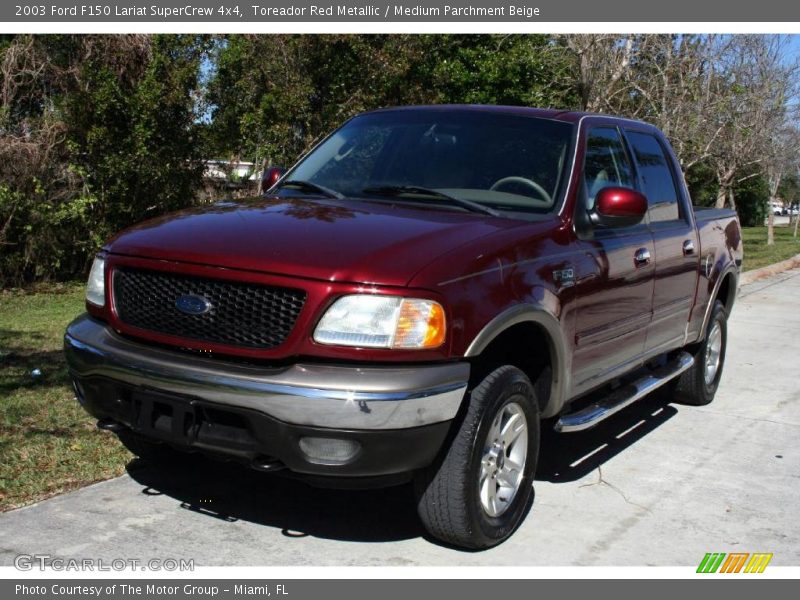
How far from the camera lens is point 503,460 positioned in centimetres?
419

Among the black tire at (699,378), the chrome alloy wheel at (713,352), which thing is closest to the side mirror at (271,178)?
the black tire at (699,378)

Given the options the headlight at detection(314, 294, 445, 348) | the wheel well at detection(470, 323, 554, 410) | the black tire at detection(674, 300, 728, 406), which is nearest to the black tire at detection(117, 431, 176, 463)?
the headlight at detection(314, 294, 445, 348)

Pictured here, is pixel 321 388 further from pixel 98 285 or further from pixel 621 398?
pixel 621 398

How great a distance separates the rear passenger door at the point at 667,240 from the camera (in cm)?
567

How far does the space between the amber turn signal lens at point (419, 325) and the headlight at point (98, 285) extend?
1.44 metres

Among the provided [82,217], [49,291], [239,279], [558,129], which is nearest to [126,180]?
[82,217]

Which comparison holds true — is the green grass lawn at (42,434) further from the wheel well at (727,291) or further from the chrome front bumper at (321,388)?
the wheel well at (727,291)

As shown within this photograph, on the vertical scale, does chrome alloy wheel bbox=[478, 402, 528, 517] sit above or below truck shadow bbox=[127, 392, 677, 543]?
above

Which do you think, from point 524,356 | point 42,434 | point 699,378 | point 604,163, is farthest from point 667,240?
point 42,434

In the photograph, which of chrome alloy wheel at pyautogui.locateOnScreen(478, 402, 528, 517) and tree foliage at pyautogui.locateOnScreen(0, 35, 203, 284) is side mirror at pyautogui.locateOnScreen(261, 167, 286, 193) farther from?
tree foliage at pyautogui.locateOnScreen(0, 35, 203, 284)

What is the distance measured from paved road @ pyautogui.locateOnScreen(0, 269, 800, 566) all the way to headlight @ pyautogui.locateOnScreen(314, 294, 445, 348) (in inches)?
40.1

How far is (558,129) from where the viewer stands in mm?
5117

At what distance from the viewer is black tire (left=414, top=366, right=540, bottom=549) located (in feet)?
12.6

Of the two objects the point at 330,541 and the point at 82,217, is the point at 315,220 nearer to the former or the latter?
the point at 330,541
